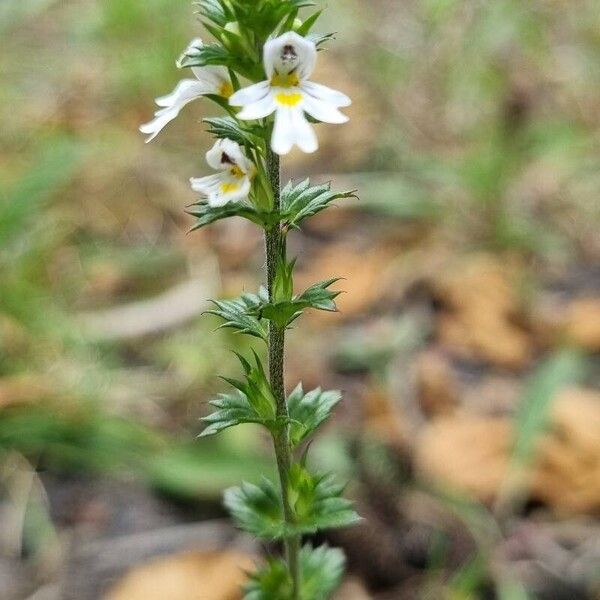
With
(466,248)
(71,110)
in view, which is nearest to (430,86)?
(466,248)

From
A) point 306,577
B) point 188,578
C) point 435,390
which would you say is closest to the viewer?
point 306,577

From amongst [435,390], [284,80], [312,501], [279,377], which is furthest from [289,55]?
[435,390]

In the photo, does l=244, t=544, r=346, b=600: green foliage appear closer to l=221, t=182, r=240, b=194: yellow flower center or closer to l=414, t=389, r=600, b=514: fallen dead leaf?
l=221, t=182, r=240, b=194: yellow flower center

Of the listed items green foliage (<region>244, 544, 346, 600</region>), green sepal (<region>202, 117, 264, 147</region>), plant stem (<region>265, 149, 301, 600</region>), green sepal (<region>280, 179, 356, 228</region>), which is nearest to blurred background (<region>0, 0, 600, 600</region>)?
green foliage (<region>244, 544, 346, 600</region>)

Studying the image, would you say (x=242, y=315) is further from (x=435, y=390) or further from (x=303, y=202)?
(x=435, y=390)

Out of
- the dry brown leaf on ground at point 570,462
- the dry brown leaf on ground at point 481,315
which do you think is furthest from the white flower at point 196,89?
the dry brown leaf on ground at point 481,315

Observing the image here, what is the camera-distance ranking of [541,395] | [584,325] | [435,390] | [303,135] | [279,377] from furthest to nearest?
[584,325]
[435,390]
[541,395]
[279,377]
[303,135]

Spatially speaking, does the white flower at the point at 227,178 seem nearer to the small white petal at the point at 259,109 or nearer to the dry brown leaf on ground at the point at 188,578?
the small white petal at the point at 259,109
